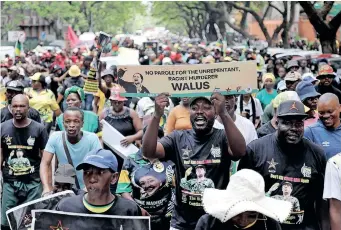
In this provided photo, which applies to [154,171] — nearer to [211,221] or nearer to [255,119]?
[211,221]

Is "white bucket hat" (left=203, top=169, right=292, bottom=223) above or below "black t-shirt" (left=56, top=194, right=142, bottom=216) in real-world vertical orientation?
above

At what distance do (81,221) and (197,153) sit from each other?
1.37 metres

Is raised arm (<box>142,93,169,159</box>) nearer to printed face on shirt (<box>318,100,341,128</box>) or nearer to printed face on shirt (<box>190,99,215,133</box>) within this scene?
printed face on shirt (<box>190,99,215,133</box>)

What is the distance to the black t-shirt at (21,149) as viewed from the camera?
7504mm

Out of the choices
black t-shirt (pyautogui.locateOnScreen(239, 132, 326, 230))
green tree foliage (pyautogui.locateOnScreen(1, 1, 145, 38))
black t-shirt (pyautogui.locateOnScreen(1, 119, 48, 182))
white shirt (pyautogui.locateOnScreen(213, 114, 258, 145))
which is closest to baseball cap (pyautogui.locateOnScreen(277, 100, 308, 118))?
black t-shirt (pyautogui.locateOnScreen(239, 132, 326, 230))

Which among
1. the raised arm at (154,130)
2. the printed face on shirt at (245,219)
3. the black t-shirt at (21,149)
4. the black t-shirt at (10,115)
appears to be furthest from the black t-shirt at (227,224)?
the black t-shirt at (10,115)

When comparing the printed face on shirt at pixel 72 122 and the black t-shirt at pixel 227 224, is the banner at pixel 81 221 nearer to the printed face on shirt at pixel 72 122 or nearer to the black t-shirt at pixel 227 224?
the black t-shirt at pixel 227 224

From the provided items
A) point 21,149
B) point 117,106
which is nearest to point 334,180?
point 21,149

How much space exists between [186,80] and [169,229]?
4.17 ft

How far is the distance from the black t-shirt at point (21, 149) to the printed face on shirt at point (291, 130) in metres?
3.19

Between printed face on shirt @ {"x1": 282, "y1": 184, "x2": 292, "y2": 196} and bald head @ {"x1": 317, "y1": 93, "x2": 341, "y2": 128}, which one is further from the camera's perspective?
bald head @ {"x1": 317, "y1": 93, "x2": 341, "y2": 128}

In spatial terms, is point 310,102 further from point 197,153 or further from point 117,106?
point 117,106

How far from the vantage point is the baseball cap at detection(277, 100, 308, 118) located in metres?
5.07

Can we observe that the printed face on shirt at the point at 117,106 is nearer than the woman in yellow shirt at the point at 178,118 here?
No
